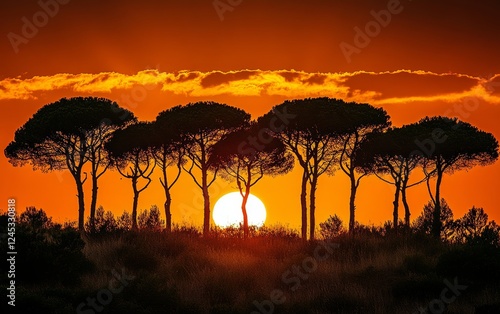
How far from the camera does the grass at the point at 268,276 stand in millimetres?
28328

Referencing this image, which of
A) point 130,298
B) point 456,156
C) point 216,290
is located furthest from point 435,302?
point 456,156

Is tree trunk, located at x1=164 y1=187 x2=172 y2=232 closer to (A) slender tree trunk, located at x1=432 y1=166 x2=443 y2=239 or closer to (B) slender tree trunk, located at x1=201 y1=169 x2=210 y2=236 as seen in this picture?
(B) slender tree trunk, located at x1=201 y1=169 x2=210 y2=236

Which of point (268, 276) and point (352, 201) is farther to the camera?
point (352, 201)

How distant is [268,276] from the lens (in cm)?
3306

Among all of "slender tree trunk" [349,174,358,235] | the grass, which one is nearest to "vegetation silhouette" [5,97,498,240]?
"slender tree trunk" [349,174,358,235]

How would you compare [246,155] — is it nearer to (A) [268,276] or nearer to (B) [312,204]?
(B) [312,204]

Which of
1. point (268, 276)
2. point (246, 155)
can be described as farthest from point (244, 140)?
point (268, 276)

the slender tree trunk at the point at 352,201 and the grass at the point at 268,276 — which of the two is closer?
the grass at the point at 268,276

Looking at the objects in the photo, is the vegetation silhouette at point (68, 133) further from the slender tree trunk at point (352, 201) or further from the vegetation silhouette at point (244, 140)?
the slender tree trunk at point (352, 201)

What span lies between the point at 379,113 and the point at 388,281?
36728mm

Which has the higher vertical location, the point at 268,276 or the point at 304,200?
the point at 304,200

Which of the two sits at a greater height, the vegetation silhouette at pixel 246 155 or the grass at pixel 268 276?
the vegetation silhouette at pixel 246 155

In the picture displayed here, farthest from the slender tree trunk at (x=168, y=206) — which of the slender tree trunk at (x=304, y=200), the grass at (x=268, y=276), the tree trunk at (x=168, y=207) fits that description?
the grass at (x=268, y=276)

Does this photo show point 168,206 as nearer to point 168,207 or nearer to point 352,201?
point 168,207
